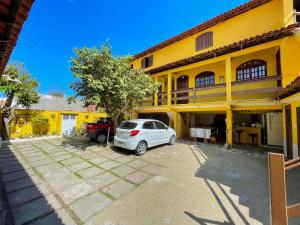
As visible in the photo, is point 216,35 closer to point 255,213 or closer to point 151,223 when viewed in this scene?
point 255,213

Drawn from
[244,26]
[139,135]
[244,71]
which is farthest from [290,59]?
[139,135]

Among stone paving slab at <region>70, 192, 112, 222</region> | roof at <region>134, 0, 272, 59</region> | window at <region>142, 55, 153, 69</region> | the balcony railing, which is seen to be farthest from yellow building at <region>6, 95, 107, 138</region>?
roof at <region>134, 0, 272, 59</region>

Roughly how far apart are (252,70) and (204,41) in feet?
14.1

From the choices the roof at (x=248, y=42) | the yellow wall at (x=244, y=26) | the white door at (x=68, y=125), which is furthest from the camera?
the white door at (x=68, y=125)

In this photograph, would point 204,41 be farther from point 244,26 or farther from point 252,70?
point 252,70

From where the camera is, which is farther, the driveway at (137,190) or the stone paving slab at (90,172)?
the stone paving slab at (90,172)

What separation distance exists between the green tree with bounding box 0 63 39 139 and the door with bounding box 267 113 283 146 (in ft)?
59.7

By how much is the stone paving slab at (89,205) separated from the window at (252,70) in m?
11.5

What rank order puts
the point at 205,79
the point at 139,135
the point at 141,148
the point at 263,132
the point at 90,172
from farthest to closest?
the point at 205,79 < the point at 263,132 < the point at 141,148 < the point at 139,135 < the point at 90,172

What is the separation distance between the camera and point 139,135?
24.5 ft

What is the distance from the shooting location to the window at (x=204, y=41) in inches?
457

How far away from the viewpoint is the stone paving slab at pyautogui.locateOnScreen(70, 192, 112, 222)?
314 cm

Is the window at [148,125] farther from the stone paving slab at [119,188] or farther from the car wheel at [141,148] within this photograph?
the stone paving slab at [119,188]

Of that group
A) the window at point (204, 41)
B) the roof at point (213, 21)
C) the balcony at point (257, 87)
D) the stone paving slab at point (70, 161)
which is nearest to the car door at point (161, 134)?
the stone paving slab at point (70, 161)
